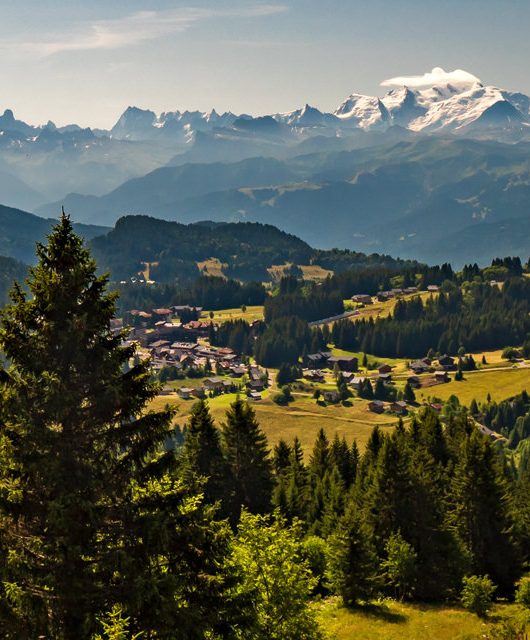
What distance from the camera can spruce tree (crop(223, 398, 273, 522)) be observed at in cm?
5853

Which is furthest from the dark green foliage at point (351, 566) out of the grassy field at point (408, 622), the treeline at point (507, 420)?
the treeline at point (507, 420)

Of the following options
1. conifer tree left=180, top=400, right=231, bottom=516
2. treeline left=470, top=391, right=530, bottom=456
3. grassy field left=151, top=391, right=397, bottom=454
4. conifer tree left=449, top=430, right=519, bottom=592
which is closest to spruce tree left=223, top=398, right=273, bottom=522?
conifer tree left=180, top=400, right=231, bottom=516

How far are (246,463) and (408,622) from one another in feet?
66.1

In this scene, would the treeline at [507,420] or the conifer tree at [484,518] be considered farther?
the treeline at [507,420]

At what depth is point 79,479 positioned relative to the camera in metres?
21.4

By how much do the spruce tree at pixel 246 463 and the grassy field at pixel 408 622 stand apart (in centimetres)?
1373

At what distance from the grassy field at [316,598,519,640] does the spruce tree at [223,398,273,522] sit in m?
13.7

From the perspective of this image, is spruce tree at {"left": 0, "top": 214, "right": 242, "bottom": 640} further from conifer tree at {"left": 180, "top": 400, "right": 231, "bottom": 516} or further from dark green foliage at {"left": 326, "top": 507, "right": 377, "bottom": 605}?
conifer tree at {"left": 180, "top": 400, "right": 231, "bottom": 516}

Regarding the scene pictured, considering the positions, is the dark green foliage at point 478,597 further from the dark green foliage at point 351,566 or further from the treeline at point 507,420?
the treeline at point 507,420

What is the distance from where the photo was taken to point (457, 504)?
181 feet

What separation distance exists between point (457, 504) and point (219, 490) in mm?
18917

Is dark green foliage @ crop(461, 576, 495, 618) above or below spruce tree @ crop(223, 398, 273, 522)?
below

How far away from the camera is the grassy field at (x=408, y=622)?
130 feet

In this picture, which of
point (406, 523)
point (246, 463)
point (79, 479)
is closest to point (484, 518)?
point (406, 523)
